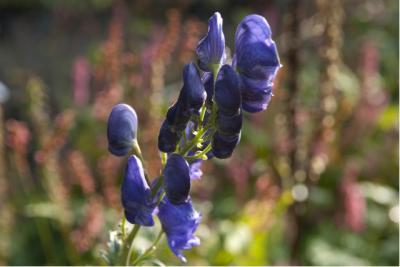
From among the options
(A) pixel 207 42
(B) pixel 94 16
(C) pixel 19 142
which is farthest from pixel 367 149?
(B) pixel 94 16

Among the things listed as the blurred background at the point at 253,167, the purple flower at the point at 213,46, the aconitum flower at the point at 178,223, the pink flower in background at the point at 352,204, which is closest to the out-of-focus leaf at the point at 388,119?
the blurred background at the point at 253,167

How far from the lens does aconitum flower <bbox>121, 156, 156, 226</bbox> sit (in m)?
1.30

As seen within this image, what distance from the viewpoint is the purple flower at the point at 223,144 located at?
4.04ft

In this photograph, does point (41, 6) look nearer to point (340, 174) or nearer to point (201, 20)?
point (201, 20)

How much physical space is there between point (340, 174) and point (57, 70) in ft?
11.8

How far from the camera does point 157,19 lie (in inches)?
303

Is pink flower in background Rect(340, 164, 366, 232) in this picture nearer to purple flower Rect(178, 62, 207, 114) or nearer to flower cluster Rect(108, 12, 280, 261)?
flower cluster Rect(108, 12, 280, 261)

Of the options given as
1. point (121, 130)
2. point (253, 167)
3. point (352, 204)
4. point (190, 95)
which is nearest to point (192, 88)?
point (190, 95)

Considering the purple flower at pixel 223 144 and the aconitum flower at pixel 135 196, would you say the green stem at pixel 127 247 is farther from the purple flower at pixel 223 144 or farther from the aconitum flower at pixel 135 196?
the purple flower at pixel 223 144

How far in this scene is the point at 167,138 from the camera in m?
1.27

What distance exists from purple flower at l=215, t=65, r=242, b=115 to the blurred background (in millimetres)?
689

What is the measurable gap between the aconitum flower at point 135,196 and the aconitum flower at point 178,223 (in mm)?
96

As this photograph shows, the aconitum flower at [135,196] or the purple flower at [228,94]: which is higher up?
the purple flower at [228,94]

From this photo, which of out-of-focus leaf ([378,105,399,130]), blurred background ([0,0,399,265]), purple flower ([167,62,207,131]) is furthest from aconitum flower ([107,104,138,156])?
out-of-focus leaf ([378,105,399,130])
